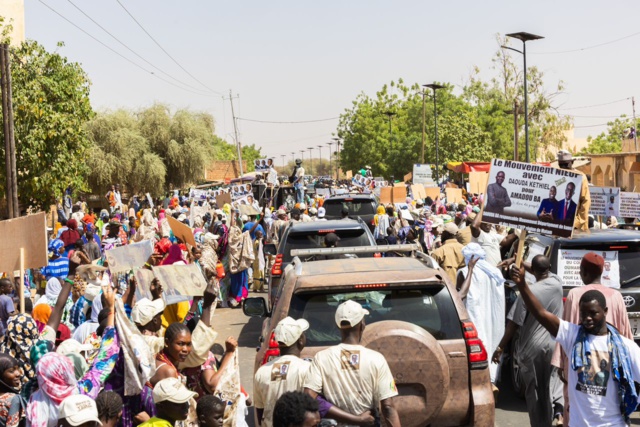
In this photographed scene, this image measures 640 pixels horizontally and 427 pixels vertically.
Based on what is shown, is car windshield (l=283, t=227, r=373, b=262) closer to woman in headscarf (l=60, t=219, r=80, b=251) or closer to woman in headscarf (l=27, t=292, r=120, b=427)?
woman in headscarf (l=60, t=219, r=80, b=251)

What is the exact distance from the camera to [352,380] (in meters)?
5.05

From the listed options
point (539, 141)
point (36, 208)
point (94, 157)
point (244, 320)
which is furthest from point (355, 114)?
point (244, 320)

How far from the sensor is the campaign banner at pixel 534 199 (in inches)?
291

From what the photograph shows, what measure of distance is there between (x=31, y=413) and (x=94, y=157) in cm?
4432

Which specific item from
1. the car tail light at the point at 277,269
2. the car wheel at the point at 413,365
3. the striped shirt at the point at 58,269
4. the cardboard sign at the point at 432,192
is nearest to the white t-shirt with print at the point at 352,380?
the car wheel at the point at 413,365

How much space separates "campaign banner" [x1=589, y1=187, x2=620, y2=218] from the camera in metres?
16.3

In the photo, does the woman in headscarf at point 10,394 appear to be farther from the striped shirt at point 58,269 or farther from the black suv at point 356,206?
the black suv at point 356,206

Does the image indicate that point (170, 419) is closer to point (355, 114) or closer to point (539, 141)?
point (539, 141)

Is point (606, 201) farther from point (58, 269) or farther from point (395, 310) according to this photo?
point (395, 310)

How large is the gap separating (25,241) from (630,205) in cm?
1103

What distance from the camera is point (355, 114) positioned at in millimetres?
86312

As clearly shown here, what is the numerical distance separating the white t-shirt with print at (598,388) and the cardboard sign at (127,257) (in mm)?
5049

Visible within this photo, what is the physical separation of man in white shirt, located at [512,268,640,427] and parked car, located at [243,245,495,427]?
2.30 ft

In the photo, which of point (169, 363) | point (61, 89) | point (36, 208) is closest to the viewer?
point (169, 363)
